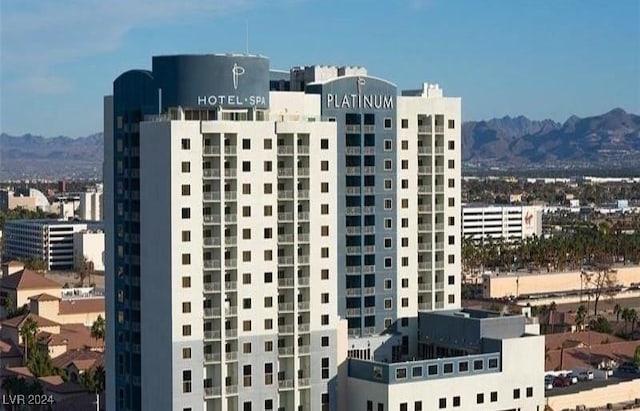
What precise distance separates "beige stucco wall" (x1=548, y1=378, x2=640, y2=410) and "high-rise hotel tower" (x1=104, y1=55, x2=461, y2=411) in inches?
383

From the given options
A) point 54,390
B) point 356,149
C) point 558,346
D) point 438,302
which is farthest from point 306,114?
point 558,346

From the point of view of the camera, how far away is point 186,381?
3741cm

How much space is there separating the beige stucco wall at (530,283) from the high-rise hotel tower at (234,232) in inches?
1856

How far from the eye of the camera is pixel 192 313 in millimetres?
37531

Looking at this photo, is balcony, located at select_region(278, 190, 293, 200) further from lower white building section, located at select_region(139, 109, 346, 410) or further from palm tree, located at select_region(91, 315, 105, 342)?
palm tree, located at select_region(91, 315, 105, 342)

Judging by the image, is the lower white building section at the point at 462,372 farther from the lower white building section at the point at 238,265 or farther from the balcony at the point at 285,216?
the balcony at the point at 285,216

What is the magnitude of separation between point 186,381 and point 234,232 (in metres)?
4.41

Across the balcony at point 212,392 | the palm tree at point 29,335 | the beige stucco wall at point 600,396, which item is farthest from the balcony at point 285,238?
the palm tree at point 29,335

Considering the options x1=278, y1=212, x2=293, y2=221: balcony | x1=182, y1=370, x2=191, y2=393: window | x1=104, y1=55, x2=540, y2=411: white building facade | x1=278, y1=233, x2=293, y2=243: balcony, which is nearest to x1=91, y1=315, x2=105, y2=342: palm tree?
x1=104, y1=55, x2=540, y2=411: white building facade

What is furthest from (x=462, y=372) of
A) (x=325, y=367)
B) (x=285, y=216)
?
(x=285, y=216)

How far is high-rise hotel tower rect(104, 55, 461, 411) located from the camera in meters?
37.6

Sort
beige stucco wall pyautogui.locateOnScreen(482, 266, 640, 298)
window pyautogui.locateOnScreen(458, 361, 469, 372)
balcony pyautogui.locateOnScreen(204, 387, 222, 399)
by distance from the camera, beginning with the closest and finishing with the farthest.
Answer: balcony pyautogui.locateOnScreen(204, 387, 222, 399), window pyautogui.locateOnScreen(458, 361, 469, 372), beige stucco wall pyautogui.locateOnScreen(482, 266, 640, 298)

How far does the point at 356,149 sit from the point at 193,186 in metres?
7.37

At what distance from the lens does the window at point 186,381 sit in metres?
37.4
